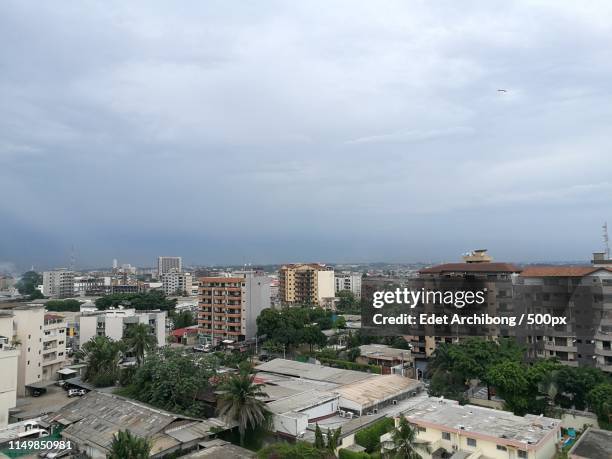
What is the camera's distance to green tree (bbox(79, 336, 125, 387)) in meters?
26.9

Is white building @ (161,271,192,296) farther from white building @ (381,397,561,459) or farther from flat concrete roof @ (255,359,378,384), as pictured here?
white building @ (381,397,561,459)

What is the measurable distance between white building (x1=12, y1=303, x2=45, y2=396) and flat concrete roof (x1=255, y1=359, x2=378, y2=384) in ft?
46.3

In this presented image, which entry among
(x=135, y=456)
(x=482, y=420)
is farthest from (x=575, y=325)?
(x=135, y=456)

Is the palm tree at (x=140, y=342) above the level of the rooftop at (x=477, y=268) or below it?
below

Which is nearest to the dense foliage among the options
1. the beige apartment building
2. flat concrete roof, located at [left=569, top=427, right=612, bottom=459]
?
the beige apartment building

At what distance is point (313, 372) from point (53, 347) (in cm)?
1803

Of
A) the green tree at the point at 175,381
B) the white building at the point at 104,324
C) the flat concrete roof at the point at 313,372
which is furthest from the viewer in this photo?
the white building at the point at 104,324

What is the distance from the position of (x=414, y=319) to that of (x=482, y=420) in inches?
690

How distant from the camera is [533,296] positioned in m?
30.1

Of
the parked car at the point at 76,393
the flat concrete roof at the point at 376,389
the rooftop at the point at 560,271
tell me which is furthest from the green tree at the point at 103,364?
the rooftop at the point at 560,271

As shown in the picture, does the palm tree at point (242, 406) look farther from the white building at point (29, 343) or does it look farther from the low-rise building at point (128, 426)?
the white building at point (29, 343)

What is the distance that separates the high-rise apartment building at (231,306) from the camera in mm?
43188

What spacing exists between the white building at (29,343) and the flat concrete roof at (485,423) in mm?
23702

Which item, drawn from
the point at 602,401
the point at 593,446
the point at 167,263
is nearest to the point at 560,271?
the point at 602,401
